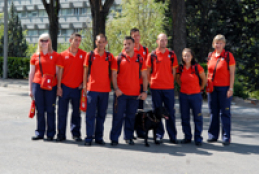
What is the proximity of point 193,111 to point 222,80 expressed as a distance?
2.59 feet

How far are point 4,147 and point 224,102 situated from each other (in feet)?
13.3

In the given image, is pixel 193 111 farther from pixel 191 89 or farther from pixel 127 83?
pixel 127 83

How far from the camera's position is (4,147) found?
6.53 metres

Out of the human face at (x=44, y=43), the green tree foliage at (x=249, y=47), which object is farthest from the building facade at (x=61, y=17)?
the human face at (x=44, y=43)

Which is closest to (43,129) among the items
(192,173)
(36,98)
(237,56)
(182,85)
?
(36,98)

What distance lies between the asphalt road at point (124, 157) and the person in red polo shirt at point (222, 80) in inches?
21.1

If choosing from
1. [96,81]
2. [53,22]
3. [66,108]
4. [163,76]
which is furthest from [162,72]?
[53,22]

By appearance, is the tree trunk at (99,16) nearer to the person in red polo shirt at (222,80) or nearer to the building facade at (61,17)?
the person in red polo shirt at (222,80)

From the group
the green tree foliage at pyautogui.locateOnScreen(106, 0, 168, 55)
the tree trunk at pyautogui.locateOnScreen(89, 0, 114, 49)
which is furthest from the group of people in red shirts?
the green tree foliage at pyautogui.locateOnScreen(106, 0, 168, 55)

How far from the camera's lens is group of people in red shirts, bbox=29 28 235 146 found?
266 inches

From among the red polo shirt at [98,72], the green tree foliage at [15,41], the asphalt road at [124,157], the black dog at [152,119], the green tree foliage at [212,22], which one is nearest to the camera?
the asphalt road at [124,157]

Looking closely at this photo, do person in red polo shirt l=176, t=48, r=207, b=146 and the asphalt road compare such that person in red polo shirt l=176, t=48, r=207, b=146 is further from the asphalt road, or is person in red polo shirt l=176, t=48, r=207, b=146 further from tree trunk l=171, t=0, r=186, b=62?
tree trunk l=171, t=0, r=186, b=62

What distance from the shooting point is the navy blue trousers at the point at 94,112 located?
6.75 metres

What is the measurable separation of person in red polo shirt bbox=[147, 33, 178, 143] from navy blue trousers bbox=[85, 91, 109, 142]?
3.10ft
